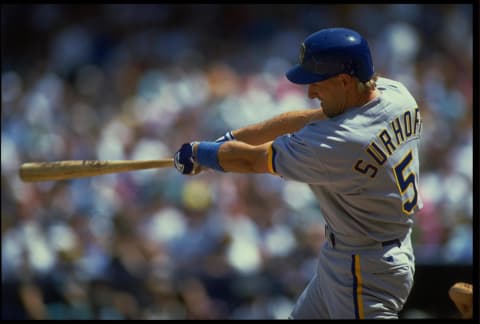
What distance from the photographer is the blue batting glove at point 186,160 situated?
3377 mm

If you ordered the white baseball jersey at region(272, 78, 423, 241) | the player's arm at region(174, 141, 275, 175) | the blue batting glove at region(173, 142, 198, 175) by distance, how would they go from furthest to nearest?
the blue batting glove at region(173, 142, 198, 175), the player's arm at region(174, 141, 275, 175), the white baseball jersey at region(272, 78, 423, 241)

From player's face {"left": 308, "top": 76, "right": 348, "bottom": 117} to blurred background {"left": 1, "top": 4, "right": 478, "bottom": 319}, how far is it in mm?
2835

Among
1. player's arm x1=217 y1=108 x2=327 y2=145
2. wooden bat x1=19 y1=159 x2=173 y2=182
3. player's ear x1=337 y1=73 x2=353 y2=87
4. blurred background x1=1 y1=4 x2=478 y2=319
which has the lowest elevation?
blurred background x1=1 y1=4 x2=478 y2=319

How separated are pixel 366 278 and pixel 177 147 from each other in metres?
4.34

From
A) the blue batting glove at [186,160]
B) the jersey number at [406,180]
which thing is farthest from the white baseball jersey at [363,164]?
the blue batting glove at [186,160]

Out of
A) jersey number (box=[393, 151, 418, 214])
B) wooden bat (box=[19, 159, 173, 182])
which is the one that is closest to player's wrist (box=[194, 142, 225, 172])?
wooden bat (box=[19, 159, 173, 182])

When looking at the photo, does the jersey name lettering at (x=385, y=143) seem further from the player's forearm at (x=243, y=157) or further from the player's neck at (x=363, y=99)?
the player's forearm at (x=243, y=157)

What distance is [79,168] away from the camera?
387 cm

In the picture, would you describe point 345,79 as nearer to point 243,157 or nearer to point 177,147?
point 243,157

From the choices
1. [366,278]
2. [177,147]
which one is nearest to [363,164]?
[366,278]

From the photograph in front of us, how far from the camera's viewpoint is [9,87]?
8.62 metres

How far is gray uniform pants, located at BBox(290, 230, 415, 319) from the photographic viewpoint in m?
3.20

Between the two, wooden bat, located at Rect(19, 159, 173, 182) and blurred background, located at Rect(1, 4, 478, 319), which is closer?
wooden bat, located at Rect(19, 159, 173, 182)

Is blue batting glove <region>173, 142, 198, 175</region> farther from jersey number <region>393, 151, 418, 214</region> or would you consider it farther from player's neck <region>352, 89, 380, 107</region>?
jersey number <region>393, 151, 418, 214</region>
